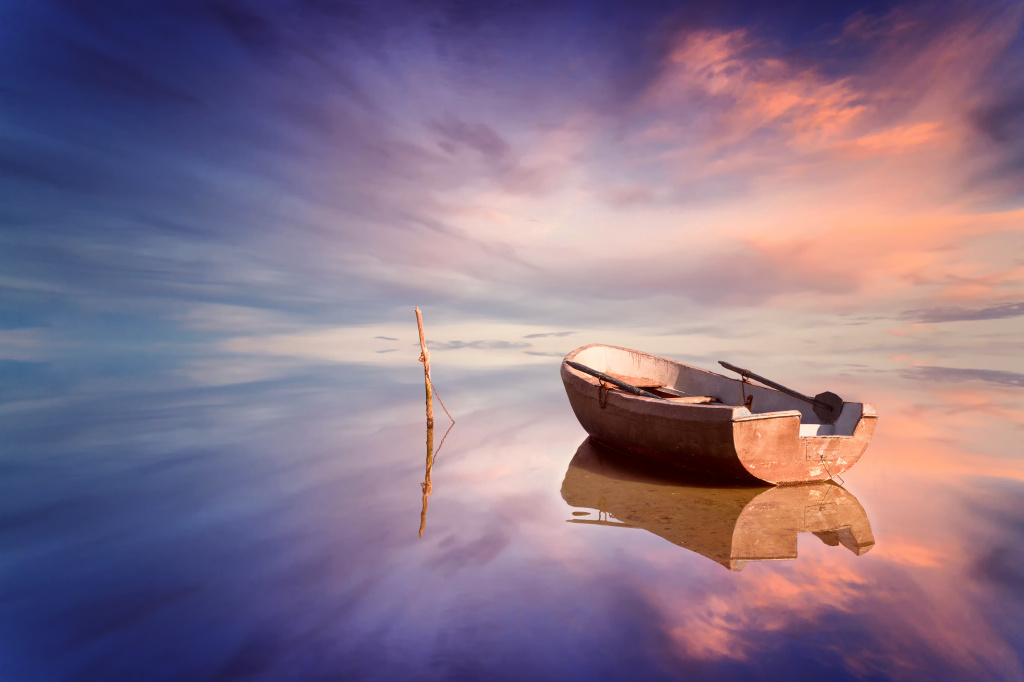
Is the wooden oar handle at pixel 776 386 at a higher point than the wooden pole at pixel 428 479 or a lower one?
higher

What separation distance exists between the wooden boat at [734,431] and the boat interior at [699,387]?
2 centimetres

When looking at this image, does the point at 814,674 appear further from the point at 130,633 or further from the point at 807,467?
the point at 130,633

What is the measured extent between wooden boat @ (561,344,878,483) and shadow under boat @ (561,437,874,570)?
1.06ft

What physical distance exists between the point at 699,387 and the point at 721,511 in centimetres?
492

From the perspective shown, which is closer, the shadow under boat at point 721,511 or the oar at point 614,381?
the shadow under boat at point 721,511

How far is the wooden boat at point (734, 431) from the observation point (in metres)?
7.04

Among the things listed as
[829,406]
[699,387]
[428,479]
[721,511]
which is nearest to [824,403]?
[829,406]

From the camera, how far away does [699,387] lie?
11398 millimetres

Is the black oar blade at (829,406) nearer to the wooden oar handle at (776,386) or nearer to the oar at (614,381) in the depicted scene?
the wooden oar handle at (776,386)

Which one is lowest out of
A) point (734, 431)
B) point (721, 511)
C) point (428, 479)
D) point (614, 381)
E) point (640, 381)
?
point (428, 479)

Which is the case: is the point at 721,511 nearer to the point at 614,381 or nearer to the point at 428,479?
the point at 614,381

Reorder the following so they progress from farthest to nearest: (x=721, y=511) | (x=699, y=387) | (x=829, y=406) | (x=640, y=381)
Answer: (x=640, y=381)
(x=699, y=387)
(x=829, y=406)
(x=721, y=511)

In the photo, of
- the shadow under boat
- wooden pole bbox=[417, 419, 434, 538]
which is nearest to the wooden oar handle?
the shadow under boat

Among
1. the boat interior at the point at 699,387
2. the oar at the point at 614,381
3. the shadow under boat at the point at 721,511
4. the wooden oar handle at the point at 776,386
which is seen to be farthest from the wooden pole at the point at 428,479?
the wooden oar handle at the point at 776,386
